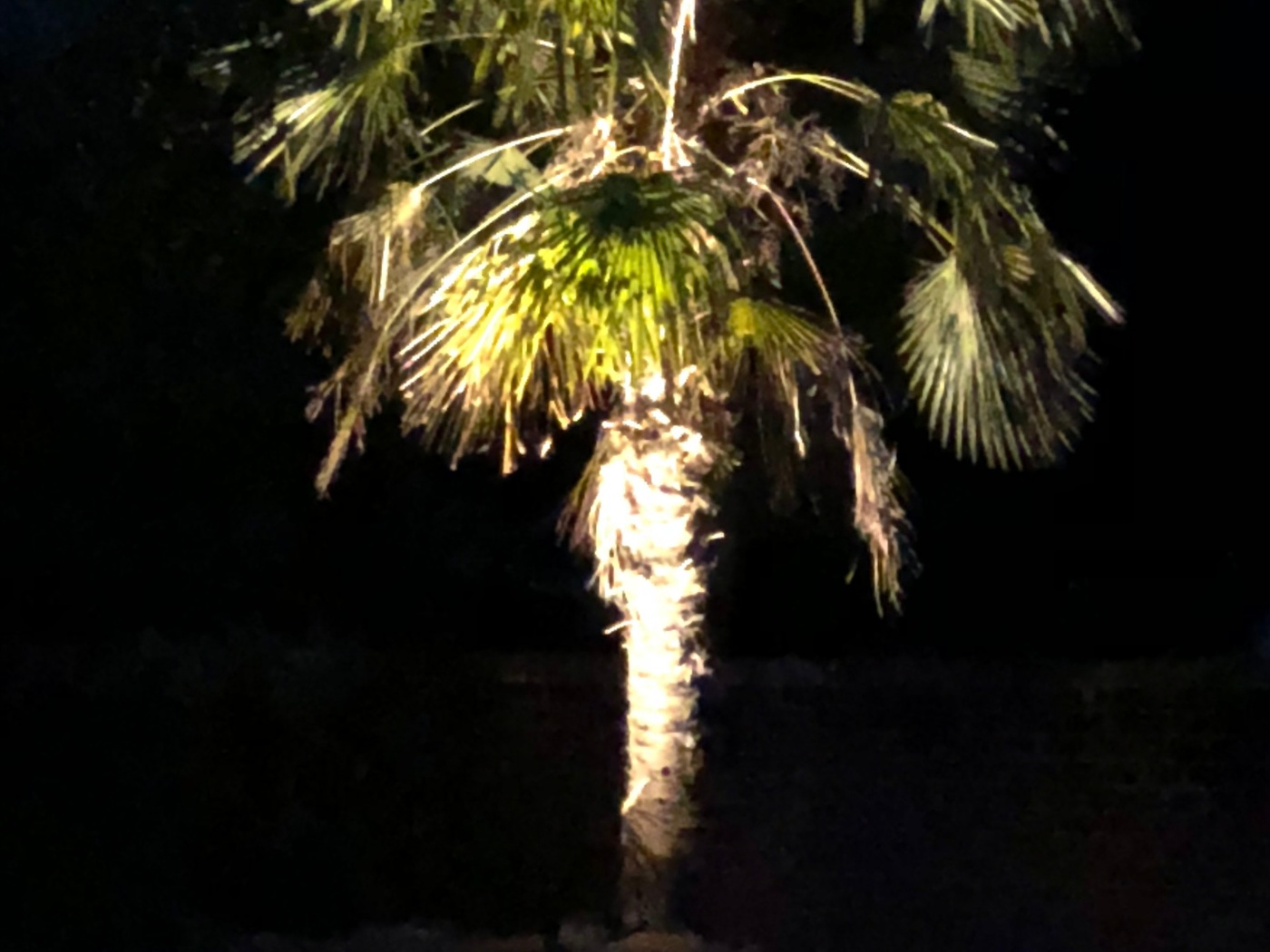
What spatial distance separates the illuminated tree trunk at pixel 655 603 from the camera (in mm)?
2943

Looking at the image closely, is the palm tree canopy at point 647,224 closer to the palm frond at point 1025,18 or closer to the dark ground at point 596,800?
the palm frond at point 1025,18

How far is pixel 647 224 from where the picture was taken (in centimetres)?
242

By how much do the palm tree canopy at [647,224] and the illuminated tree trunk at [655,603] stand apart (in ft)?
0.41

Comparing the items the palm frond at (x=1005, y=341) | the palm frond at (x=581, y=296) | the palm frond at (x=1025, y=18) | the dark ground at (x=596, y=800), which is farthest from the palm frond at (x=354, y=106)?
the dark ground at (x=596, y=800)

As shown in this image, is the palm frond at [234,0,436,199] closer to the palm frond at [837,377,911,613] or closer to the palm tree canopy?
the palm tree canopy

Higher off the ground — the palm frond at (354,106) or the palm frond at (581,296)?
the palm frond at (354,106)

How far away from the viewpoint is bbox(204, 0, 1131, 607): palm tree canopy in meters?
2.44

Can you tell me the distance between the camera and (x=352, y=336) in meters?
3.28

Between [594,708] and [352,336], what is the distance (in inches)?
76.4

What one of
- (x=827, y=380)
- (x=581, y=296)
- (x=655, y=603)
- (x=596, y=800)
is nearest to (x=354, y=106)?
(x=581, y=296)

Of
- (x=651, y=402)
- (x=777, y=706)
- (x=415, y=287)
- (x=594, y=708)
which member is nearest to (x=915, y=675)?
(x=777, y=706)

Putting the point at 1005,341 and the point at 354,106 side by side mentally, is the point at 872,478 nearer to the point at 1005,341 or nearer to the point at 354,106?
the point at 1005,341

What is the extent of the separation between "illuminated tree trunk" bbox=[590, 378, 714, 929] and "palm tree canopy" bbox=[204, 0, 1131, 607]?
124 mm

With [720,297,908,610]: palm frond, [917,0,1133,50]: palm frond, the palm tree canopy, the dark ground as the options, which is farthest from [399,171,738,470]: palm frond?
the dark ground
